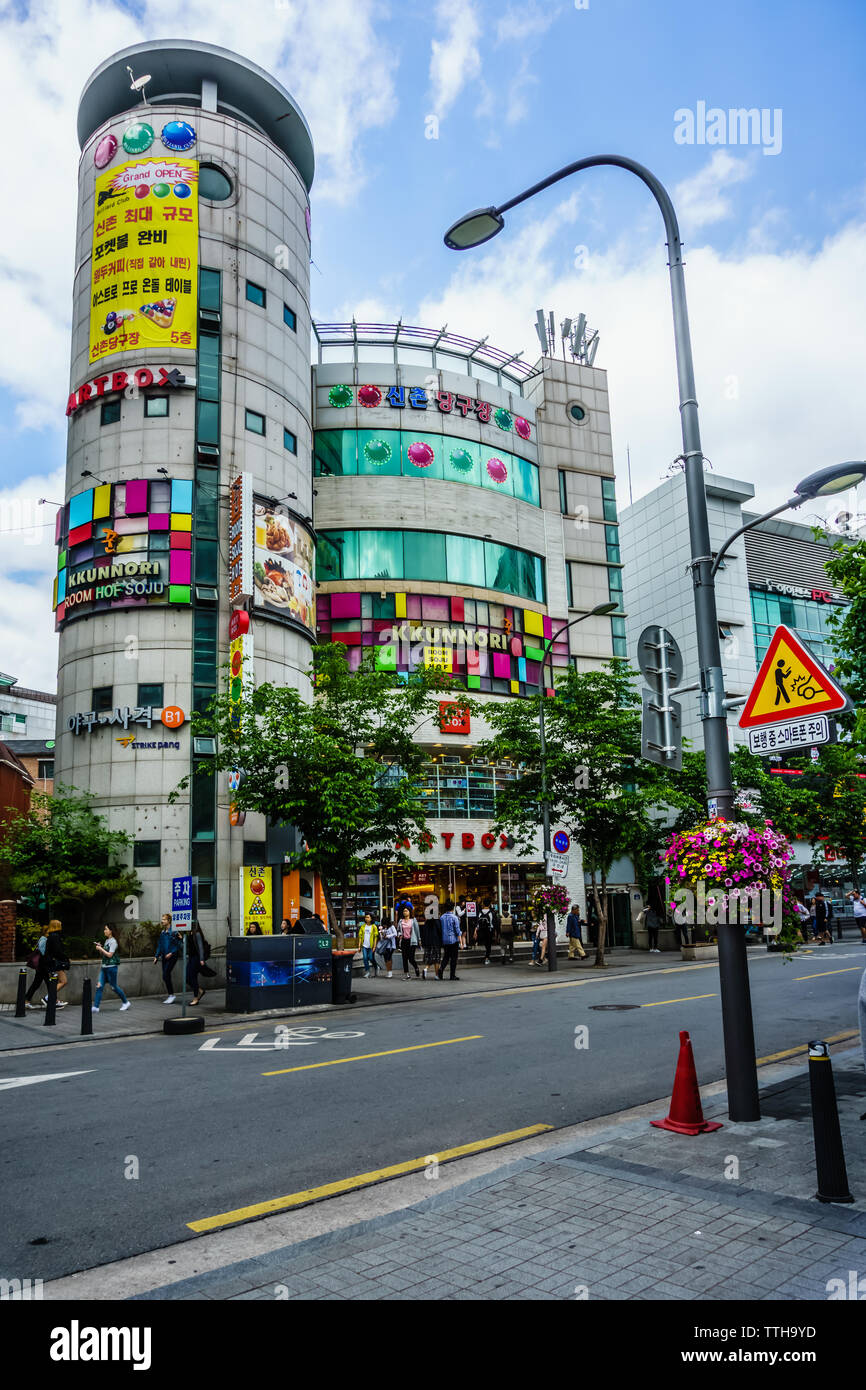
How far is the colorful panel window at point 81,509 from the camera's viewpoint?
1170 inches

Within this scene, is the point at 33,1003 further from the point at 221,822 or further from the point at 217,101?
the point at 217,101

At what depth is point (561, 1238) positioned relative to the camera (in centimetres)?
539

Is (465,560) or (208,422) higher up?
(208,422)

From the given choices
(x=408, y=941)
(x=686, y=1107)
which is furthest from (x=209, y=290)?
(x=686, y=1107)

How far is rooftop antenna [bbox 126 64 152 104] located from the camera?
32.4m

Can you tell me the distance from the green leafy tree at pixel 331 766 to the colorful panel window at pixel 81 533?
9790 mm

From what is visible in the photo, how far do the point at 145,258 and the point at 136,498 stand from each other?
8611 mm

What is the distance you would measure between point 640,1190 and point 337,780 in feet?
48.3

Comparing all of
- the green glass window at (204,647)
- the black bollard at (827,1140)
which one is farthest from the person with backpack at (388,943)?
the black bollard at (827,1140)

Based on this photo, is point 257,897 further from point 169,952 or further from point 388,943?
point 169,952

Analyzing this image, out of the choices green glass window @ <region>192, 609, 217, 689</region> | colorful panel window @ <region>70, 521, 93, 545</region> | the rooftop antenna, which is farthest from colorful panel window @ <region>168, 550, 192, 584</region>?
the rooftop antenna

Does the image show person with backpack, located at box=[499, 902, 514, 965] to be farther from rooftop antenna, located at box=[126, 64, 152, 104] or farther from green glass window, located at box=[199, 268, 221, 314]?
rooftop antenna, located at box=[126, 64, 152, 104]

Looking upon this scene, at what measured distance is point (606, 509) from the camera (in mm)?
44344
